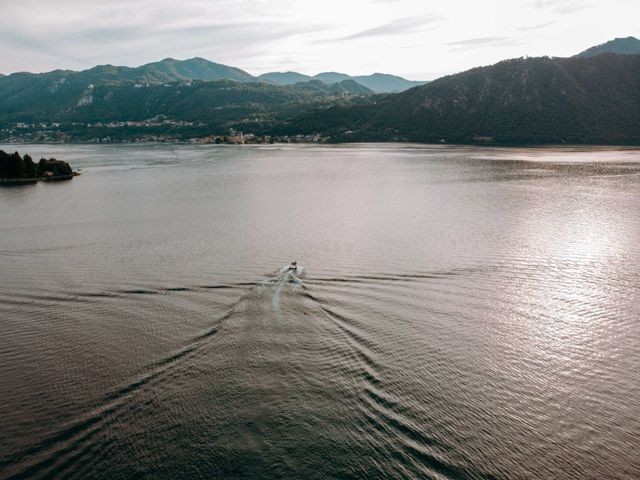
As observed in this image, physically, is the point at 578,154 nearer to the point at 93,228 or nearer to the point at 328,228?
the point at 328,228

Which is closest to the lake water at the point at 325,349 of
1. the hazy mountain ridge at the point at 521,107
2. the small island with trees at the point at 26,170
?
the small island with trees at the point at 26,170

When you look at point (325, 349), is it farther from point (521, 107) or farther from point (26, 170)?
point (521, 107)

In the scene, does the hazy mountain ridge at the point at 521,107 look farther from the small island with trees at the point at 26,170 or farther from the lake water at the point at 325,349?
the small island with trees at the point at 26,170

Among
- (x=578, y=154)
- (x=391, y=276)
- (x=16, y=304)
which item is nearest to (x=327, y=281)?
(x=391, y=276)

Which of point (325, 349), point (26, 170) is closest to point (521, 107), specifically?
point (26, 170)

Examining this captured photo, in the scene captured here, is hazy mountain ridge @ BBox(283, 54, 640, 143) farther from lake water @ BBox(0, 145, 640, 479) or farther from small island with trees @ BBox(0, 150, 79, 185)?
small island with trees @ BBox(0, 150, 79, 185)

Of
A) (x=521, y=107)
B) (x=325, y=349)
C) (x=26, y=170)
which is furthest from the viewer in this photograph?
(x=521, y=107)
